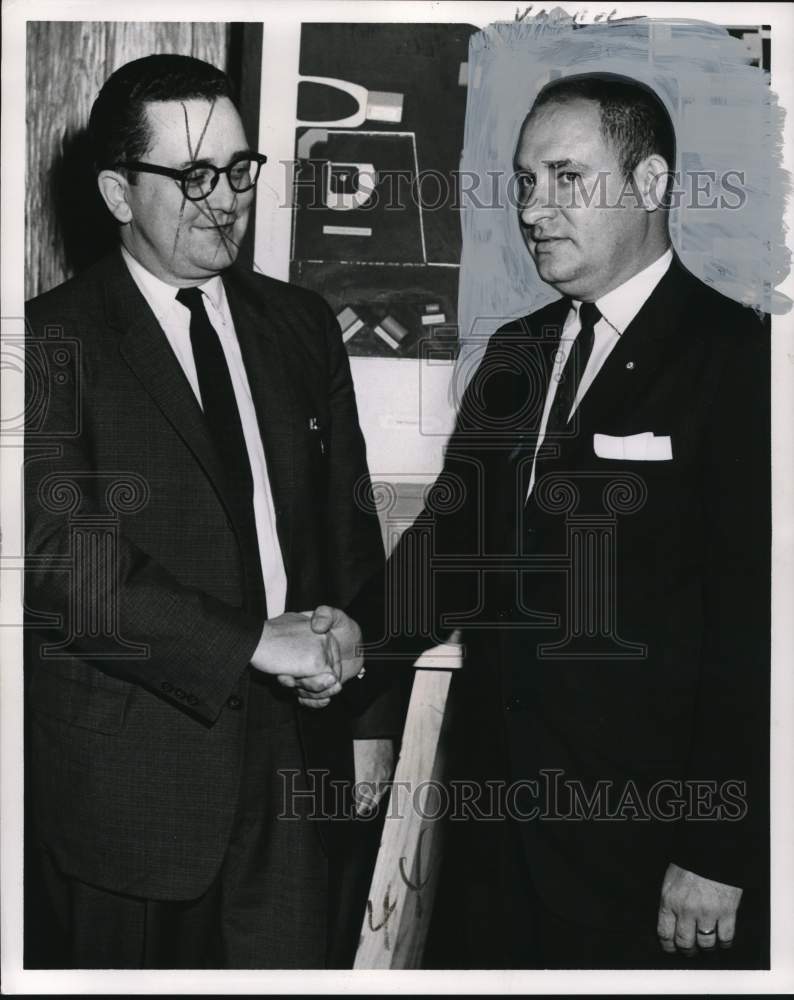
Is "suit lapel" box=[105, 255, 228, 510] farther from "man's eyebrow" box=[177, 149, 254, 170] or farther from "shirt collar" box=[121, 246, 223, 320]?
"man's eyebrow" box=[177, 149, 254, 170]

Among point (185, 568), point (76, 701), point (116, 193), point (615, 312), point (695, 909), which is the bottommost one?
point (695, 909)

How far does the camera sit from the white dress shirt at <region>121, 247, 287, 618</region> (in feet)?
6.67

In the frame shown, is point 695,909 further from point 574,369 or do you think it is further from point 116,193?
point 116,193

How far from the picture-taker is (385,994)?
7.01 feet

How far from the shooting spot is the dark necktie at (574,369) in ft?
6.70

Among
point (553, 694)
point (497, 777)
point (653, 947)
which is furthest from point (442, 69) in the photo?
point (653, 947)

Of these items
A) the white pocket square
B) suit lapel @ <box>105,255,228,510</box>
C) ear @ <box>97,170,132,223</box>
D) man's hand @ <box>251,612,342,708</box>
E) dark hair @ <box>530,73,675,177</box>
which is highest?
dark hair @ <box>530,73,675,177</box>

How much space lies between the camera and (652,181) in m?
2.05

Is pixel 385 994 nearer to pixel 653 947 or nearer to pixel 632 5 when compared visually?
pixel 653 947

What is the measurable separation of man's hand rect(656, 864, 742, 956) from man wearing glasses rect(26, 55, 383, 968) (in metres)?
0.60

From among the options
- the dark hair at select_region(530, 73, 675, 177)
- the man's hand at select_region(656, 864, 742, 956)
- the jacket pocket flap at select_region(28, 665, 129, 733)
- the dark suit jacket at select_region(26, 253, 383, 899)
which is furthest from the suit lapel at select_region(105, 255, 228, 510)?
the man's hand at select_region(656, 864, 742, 956)

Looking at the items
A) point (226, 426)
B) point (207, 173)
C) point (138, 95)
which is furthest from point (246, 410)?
point (138, 95)

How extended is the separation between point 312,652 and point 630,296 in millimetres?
816

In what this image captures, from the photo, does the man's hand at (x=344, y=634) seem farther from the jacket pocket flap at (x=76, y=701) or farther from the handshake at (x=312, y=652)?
the jacket pocket flap at (x=76, y=701)
